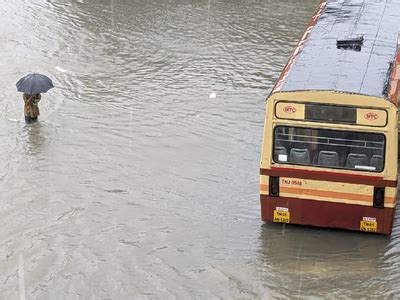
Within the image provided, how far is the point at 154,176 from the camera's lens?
1366 centimetres

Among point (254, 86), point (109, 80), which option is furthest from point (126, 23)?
point (254, 86)

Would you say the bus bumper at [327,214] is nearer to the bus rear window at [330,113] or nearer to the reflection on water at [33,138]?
the bus rear window at [330,113]

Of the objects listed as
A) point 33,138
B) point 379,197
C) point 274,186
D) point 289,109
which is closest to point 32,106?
point 33,138

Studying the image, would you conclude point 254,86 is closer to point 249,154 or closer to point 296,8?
point 249,154

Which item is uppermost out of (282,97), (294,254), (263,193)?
(282,97)

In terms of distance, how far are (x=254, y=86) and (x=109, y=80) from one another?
3.88 meters

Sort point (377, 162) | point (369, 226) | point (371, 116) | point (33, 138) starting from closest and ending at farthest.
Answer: point (371, 116), point (377, 162), point (369, 226), point (33, 138)

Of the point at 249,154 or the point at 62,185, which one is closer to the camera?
the point at 62,185

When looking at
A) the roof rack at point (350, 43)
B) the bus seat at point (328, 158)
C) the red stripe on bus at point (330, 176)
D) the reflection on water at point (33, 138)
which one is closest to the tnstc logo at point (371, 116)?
the bus seat at point (328, 158)

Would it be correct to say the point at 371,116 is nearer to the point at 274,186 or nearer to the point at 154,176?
the point at 274,186

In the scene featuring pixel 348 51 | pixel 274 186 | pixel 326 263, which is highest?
pixel 348 51

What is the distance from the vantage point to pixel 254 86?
18250 mm

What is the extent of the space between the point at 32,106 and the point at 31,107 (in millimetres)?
37

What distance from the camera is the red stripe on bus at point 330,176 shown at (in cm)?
1040
